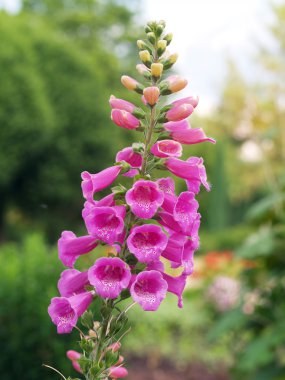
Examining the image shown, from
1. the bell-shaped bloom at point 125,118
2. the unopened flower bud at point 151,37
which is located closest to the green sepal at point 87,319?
the bell-shaped bloom at point 125,118

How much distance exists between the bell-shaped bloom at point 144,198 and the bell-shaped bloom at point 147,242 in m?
0.04

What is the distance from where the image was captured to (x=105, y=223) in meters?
1.51

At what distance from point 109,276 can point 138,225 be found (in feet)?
0.50

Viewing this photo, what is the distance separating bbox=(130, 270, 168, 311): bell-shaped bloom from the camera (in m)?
1.47

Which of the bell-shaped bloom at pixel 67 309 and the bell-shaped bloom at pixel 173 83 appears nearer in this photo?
the bell-shaped bloom at pixel 67 309

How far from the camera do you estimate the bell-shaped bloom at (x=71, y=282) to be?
1.64m

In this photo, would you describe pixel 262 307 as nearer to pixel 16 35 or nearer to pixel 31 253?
pixel 31 253

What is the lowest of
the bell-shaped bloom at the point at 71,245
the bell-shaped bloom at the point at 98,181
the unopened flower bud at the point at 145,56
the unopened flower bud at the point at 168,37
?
the bell-shaped bloom at the point at 71,245

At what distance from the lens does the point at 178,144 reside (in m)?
1.66

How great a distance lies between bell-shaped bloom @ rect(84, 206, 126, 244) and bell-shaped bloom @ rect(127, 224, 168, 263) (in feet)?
0.12

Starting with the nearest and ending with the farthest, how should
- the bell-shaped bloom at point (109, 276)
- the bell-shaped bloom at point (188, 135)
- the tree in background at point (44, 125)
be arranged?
1. the bell-shaped bloom at point (109, 276)
2. the bell-shaped bloom at point (188, 135)
3. the tree in background at point (44, 125)

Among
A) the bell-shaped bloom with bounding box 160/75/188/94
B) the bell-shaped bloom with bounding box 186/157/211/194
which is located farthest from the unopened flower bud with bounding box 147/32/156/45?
the bell-shaped bloom with bounding box 186/157/211/194

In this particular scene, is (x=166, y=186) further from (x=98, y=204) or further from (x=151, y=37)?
(x=151, y=37)

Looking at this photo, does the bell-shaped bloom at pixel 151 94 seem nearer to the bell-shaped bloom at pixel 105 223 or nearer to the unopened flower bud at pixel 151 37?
the unopened flower bud at pixel 151 37
